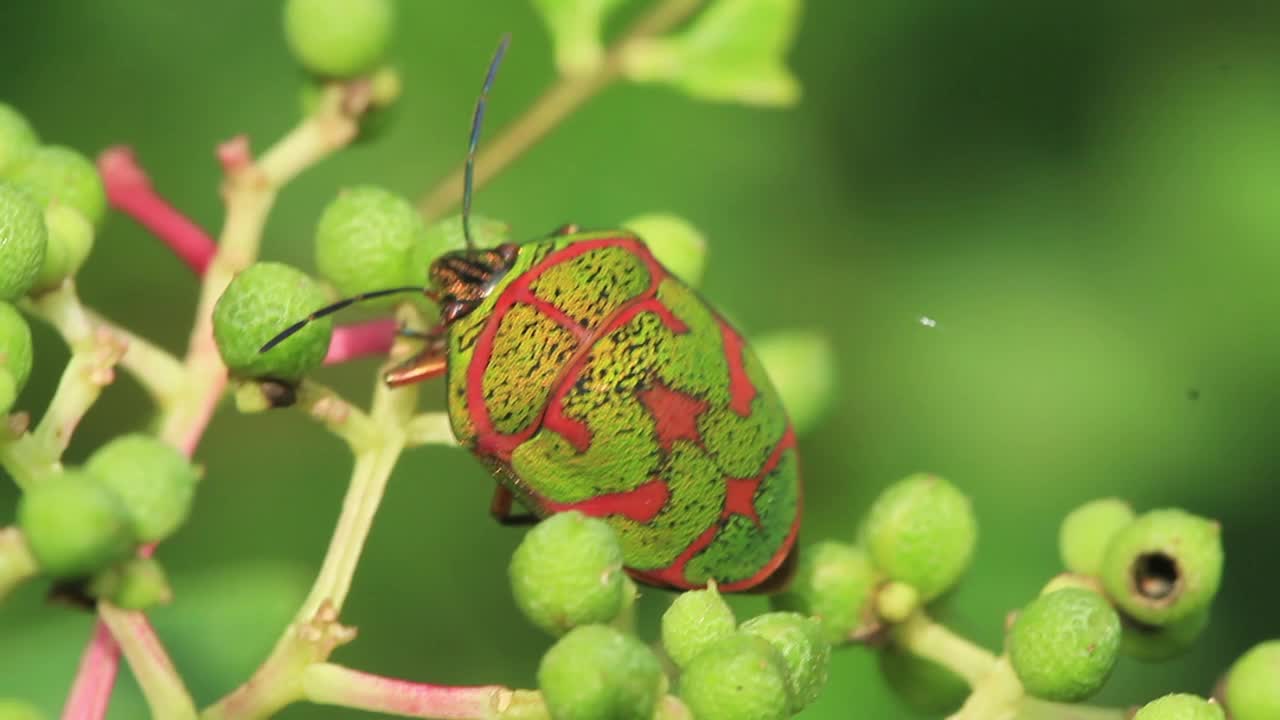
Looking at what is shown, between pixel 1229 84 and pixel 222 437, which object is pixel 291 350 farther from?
pixel 1229 84

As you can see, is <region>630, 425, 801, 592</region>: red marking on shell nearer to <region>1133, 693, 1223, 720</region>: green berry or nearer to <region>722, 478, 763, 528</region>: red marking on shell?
<region>722, 478, 763, 528</region>: red marking on shell

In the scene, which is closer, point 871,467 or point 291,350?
point 291,350

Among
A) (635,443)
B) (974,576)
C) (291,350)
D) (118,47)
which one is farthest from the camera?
(118,47)

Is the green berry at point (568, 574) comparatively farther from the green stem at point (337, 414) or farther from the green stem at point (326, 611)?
the green stem at point (337, 414)

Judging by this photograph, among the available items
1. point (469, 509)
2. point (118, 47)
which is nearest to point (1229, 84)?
point (469, 509)

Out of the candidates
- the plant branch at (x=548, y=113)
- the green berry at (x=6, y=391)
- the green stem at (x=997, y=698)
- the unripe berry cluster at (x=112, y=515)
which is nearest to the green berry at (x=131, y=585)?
the unripe berry cluster at (x=112, y=515)

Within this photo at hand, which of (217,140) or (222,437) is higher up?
(217,140)

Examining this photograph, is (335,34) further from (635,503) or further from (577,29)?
(635,503)
